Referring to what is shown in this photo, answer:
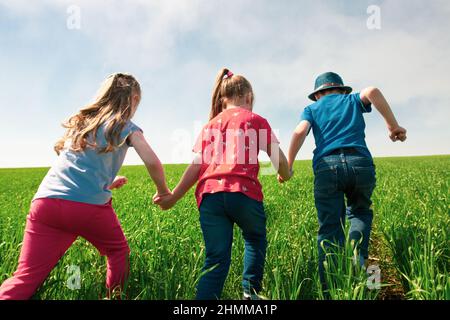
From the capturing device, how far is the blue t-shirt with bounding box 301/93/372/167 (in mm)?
2627

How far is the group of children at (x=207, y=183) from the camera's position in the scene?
6.81 feet

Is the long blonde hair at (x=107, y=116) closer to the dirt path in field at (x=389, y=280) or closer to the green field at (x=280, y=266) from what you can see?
the green field at (x=280, y=266)

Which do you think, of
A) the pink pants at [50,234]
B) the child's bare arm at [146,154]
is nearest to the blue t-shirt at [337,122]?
the child's bare arm at [146,154]

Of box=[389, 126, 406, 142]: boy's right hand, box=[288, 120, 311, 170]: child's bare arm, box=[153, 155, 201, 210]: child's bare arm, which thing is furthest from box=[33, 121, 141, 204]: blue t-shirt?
box=[389, 126, 406, 142]: boy's right hand

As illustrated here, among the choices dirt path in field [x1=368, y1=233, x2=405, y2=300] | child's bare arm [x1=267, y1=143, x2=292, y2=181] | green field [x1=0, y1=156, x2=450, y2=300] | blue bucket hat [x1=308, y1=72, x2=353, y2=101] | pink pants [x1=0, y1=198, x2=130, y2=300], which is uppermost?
blue bucket hat [x1=308, y1=72, x2=353, y2=101]

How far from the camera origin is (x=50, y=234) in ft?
6.83

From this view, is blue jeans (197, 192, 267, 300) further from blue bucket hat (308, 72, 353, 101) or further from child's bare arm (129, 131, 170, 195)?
blue bucket hat (308, 72, 353, 101)

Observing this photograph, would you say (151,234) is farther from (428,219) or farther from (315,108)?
(428,219)

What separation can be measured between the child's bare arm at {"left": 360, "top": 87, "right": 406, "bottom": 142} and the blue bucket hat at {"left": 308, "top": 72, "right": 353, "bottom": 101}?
0.99 ft
